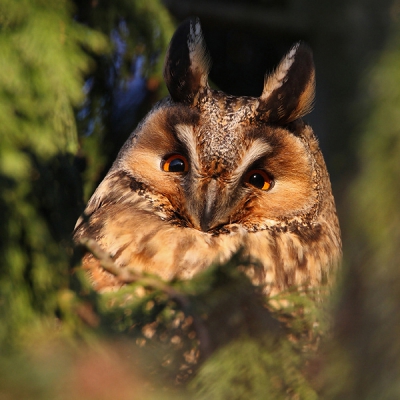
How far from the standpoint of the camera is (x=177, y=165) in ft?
6.13

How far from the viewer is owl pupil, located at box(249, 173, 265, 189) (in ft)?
6.18

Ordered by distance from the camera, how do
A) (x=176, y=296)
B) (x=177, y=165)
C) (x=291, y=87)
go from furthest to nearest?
(x=291, y=87)
(x=177, y=165)
(x=176, y=296)

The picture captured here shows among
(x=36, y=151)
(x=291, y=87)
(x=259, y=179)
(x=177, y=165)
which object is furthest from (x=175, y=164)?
(x=36, y=151)

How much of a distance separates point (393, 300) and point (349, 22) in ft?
11.2

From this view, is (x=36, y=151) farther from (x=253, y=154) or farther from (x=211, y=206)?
(x=253, y=154)

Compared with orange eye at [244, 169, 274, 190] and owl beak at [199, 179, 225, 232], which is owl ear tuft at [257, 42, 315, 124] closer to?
orange eye at [244, 169, 274, 190]

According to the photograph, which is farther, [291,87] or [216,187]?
[291,87]

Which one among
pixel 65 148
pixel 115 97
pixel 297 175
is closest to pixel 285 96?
pixel 297 175

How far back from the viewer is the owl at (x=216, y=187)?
167 cm

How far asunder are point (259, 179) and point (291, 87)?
38 centimetres

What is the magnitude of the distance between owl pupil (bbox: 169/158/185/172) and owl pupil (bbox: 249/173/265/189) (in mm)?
242

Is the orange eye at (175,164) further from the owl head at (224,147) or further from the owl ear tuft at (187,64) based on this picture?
the owl ear tuft at (187,64)

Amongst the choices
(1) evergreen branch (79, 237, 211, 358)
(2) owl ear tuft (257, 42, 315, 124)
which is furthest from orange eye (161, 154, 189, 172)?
(1) evergreen branch (79, 237, 211, 358)

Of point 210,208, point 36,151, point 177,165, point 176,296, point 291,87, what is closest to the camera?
point 176,296
